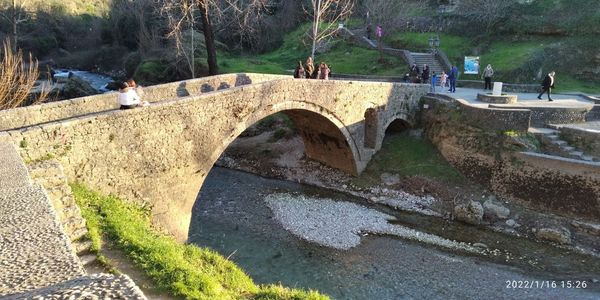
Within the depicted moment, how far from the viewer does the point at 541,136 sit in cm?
1800

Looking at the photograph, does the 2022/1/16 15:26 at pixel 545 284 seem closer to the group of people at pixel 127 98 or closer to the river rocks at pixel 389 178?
the river rocks at pixel 389 178

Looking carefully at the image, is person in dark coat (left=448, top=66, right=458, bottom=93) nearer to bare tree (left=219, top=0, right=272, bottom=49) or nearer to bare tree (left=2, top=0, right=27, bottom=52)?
bare tree (left=219, top=0, right=272, bottom=49)

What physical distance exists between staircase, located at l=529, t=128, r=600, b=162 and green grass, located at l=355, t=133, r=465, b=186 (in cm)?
350

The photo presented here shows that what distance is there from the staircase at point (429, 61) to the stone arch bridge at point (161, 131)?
12.3m

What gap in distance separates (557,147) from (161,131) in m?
15.1

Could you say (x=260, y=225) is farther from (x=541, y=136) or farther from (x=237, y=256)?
(x=541, y=136)

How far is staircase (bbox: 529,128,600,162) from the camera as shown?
55.0 feet

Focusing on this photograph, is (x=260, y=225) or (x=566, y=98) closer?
(x=260, y=225)

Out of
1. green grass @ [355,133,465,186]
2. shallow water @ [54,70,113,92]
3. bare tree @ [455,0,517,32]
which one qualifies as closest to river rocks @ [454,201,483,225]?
green grass @ [355,133,465,186]

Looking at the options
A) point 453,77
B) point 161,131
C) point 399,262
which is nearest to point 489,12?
point 453,77

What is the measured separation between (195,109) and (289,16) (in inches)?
1548

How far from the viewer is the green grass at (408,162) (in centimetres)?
1934

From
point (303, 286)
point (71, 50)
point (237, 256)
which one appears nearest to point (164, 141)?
point (237, 256)

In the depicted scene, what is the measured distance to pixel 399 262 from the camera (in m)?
13.9
